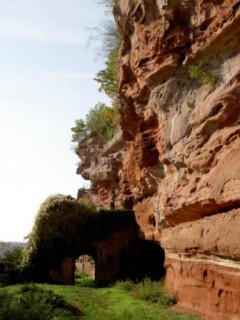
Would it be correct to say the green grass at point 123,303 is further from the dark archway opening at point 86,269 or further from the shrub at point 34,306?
the dark archway opening at point 86,269

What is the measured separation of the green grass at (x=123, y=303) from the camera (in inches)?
525

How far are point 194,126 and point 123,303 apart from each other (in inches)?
277

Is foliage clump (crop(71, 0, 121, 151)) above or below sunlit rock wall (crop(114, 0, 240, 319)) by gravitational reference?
above

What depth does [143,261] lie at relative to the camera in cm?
2397

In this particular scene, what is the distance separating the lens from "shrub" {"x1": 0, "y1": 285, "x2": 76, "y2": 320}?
12.1 metres

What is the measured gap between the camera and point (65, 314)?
13938 millimetres

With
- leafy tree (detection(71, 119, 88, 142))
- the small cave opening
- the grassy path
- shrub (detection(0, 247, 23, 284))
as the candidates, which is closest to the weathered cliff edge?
the grassy path

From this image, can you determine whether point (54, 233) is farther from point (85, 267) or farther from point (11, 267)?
point (85, 267)

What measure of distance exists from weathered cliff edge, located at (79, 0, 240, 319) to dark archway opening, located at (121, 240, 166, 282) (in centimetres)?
497

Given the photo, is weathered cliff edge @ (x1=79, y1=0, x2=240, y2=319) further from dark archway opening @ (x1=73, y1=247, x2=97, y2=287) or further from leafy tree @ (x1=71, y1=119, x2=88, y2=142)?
leafy tree @ (x1=71, y1=119, x2=88, y2=142)

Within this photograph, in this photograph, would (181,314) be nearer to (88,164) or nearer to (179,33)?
(179,33)

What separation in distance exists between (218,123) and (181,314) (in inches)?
220

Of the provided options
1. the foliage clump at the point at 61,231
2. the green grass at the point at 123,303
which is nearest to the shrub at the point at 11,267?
the foliage clump at the point at 61,231

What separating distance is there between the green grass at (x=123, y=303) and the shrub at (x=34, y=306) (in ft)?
1.57
